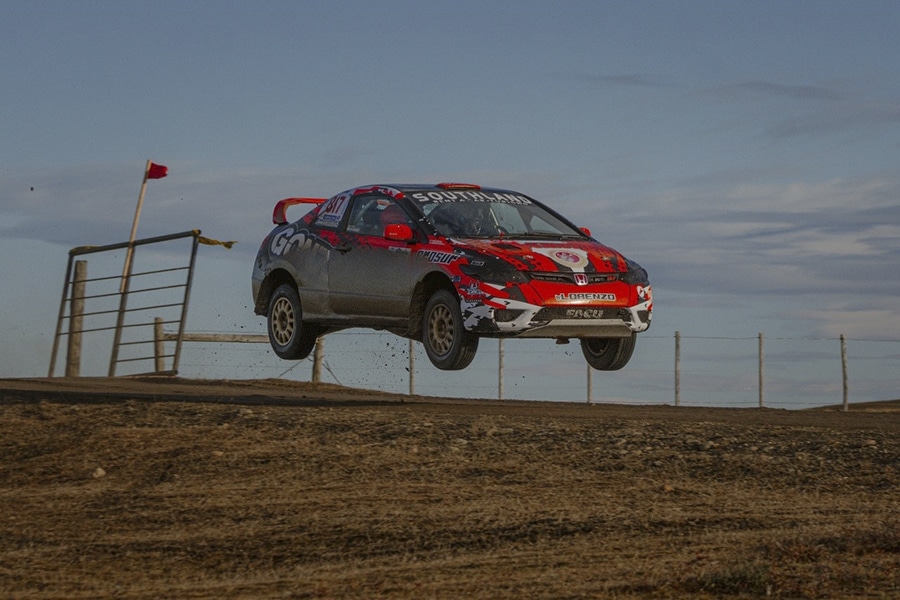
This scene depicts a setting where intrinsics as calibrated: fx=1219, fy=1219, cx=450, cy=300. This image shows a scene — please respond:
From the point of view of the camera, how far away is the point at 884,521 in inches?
351

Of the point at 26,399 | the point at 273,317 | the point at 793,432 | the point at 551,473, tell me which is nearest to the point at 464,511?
the point at 551,473

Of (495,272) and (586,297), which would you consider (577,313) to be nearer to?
(586,297)

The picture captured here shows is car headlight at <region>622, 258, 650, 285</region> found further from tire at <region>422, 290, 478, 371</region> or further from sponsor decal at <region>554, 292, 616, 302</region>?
tire at <region>422, 290, 478, 371</region>

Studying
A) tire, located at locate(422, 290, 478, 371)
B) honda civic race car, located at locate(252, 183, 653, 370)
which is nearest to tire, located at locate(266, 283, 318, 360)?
honda civic race car, located at locate(252, 183, 653, 370)

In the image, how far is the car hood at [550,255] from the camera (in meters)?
11.4

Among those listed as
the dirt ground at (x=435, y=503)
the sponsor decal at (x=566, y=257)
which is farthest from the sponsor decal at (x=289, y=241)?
the sponsor decal at (x=566, y=257)

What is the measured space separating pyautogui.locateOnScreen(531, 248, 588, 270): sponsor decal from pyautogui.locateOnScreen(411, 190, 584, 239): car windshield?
57 cm

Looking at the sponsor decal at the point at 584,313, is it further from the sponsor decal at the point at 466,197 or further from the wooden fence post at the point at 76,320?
the wooden fence post at the point at 76,320

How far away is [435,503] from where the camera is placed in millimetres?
9352

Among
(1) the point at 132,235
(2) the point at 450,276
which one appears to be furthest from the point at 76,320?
(2) the point at 450,276

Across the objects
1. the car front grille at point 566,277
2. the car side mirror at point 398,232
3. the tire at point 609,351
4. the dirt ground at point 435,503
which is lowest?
the dirt ground at point 435,503

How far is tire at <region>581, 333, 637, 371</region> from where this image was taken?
1233 centimetres

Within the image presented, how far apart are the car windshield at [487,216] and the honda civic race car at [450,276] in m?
0.01

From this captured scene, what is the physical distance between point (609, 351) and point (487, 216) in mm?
1864
